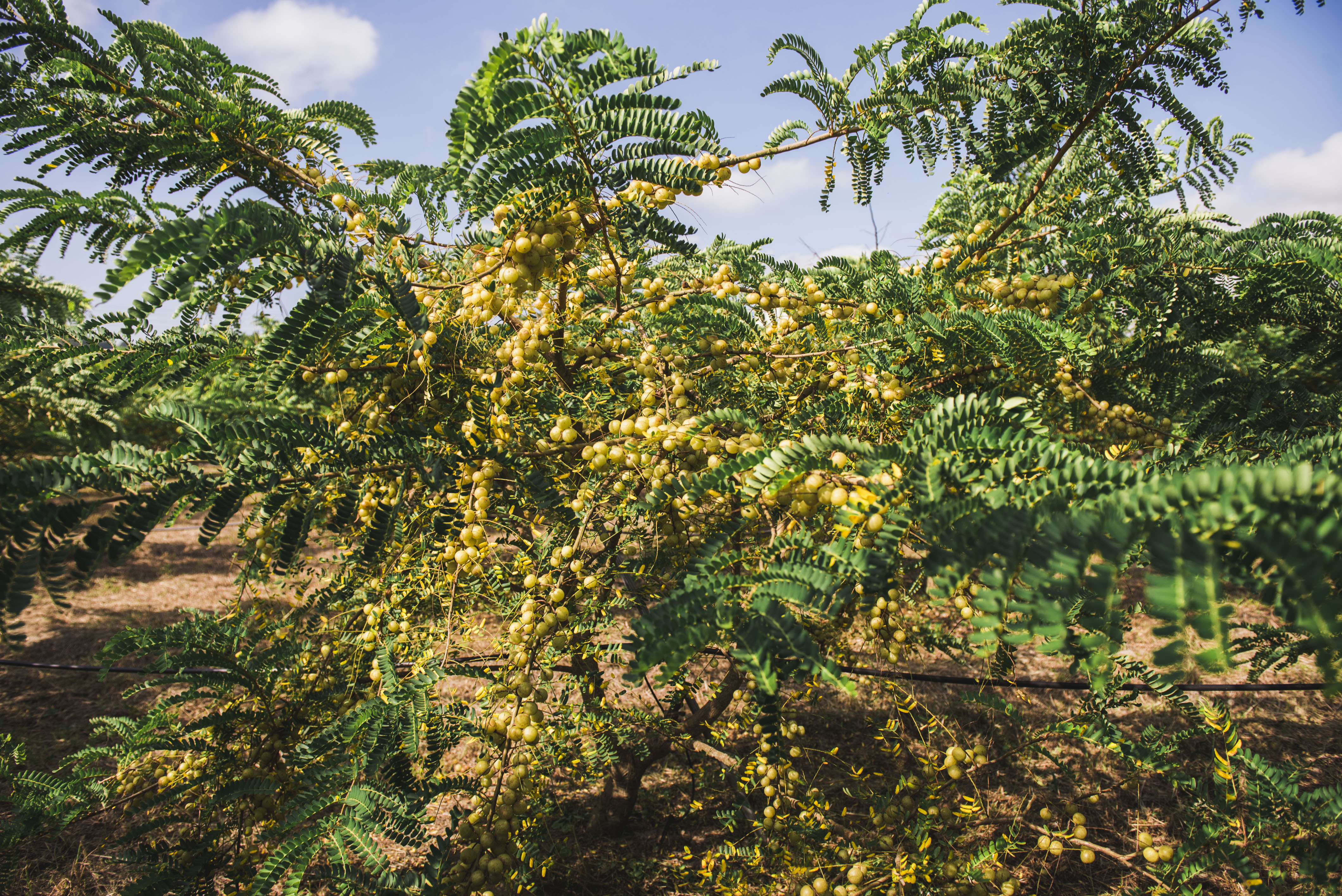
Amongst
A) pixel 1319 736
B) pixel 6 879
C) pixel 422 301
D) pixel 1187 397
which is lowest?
pixel 1319 736

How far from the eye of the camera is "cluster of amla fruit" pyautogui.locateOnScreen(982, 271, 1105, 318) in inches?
86.8

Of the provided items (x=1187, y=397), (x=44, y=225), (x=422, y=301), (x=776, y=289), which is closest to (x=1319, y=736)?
(x=1187, y=397)

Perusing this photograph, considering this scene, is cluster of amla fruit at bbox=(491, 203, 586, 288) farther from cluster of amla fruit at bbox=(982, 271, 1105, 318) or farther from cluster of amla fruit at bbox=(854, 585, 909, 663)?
cluster of amla fruit at bbox=(982, 271, 1105, 318)

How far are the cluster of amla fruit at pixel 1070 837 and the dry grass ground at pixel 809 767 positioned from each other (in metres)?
0.17

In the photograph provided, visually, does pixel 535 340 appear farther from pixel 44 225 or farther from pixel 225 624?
pixel 225 624

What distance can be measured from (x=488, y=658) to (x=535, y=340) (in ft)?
3.73

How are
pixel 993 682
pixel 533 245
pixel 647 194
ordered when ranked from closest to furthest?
pixel 533 245
pixel 647 194
pixel 993 682

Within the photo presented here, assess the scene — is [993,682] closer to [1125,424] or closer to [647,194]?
[1125,424]

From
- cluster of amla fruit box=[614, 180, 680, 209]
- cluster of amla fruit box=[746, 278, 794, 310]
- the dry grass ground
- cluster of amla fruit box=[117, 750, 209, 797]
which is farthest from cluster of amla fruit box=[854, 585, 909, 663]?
cluster of amla fruit box=[117, 750, 209, 797]

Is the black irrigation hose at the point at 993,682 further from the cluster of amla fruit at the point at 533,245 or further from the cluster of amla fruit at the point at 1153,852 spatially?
the cluster of amla fruit at the point at 533,245

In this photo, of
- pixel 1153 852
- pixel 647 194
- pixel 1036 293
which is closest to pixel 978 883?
pixel 1153 852

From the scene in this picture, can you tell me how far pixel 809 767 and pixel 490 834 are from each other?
8.73ft

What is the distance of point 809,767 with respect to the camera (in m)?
3.73

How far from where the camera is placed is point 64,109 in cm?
181
